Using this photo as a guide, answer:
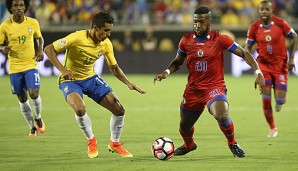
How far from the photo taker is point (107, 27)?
10.2 m

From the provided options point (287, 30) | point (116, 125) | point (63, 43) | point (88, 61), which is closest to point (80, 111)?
point (116, 125)

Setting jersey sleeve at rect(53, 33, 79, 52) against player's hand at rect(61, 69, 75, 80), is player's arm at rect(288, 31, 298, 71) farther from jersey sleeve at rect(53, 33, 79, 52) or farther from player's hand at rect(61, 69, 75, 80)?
player's hand at rect(61, 69, 75, 80)

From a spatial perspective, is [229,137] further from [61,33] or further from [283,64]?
[61,33]

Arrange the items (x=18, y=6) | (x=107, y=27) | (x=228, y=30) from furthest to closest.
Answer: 1. (x=228, y=30)
2. (x=18, y=6)
3. (x=107, y=27)

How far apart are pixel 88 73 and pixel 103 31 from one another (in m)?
0.86

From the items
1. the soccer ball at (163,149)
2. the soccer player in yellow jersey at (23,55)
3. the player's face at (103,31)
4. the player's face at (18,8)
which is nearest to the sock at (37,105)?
the soccer player in yellow jersey at (23,55)

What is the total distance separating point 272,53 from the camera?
13648 mm

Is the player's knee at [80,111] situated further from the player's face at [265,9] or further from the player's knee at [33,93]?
the player's face at [265,9]

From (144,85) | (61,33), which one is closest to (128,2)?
(61,33)

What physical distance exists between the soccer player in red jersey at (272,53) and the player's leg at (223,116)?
3265 mm

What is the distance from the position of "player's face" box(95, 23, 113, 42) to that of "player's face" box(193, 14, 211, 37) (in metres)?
1.23

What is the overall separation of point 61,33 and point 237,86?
27.8ft

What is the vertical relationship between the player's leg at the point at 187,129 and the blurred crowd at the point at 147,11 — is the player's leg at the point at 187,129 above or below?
above

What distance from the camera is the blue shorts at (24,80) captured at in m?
13.2
